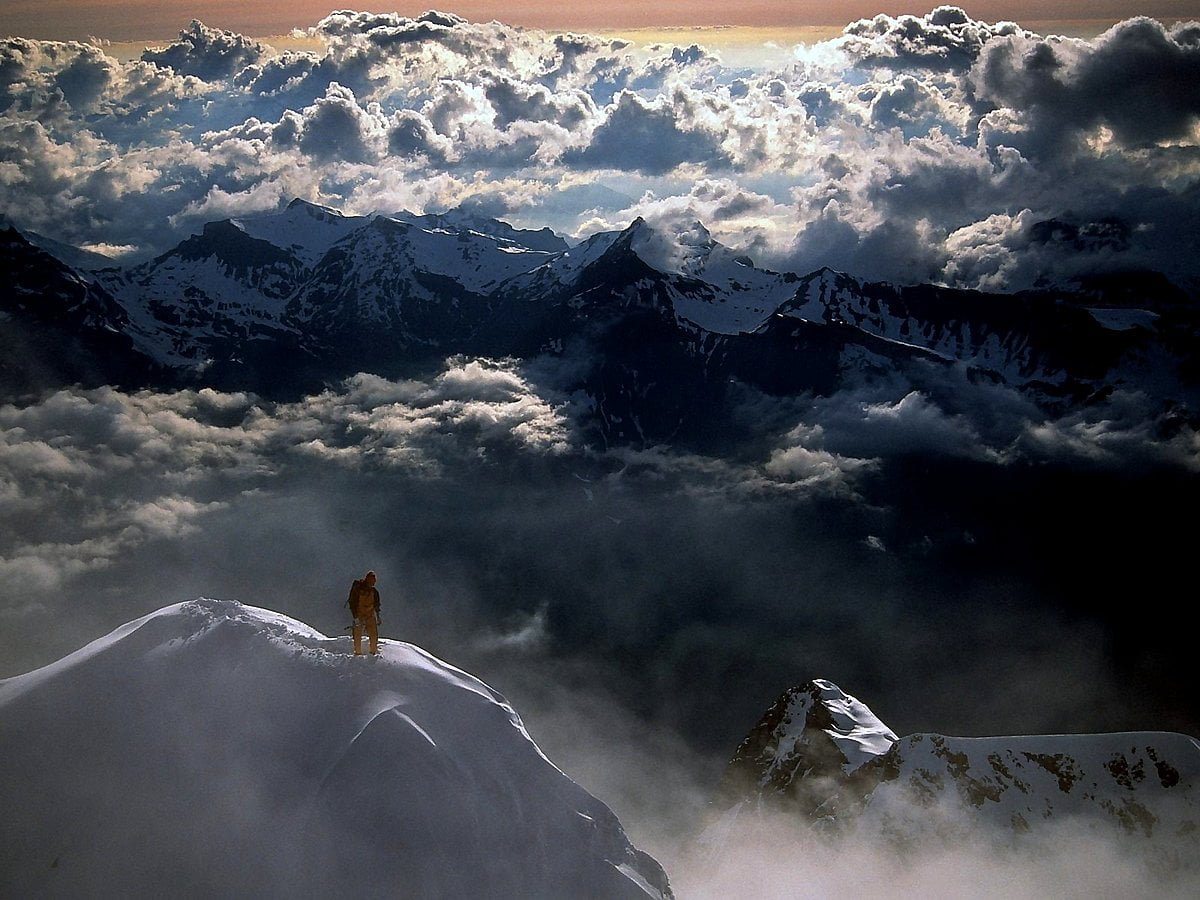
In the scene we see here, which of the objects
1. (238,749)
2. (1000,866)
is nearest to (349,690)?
(238,749)

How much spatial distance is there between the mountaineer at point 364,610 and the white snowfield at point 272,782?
3.23 ft

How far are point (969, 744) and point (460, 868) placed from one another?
80.4 m

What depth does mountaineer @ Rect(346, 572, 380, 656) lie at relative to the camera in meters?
32.1

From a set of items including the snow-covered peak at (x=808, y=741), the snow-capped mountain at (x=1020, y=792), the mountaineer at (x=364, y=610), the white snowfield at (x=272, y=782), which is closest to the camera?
the white snowfield at (x=272, y=782)

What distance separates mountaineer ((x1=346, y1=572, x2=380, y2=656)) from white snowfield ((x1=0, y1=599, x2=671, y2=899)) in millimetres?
985

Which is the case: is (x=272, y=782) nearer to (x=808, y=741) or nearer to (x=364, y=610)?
(x=364, y=610)

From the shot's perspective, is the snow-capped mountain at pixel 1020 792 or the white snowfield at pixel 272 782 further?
the snow-capped mountain at pixel 1020 792

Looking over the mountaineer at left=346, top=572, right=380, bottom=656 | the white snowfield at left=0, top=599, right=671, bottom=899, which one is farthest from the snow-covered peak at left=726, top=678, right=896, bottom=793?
the mountaineer at left=346, top=572, right=380, bottom=656

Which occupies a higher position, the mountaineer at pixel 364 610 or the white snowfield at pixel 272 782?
the mountaineer at pixel 364 610

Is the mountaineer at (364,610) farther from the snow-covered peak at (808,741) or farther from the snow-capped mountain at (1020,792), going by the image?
the snow-covered peak at (808,741)

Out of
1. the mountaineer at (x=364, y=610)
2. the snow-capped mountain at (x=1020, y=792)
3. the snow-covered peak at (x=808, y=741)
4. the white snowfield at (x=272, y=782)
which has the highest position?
the mountaineer at (x=364, y=610)

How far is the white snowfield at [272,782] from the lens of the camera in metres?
26.3

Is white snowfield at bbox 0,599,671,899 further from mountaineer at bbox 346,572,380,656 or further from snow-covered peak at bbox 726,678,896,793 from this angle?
snow-covered peak at bbox 726,678,896,793

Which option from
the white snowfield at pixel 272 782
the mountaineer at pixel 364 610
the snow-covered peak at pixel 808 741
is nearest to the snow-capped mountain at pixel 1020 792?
the snow-covered peak at pixel 808 741
